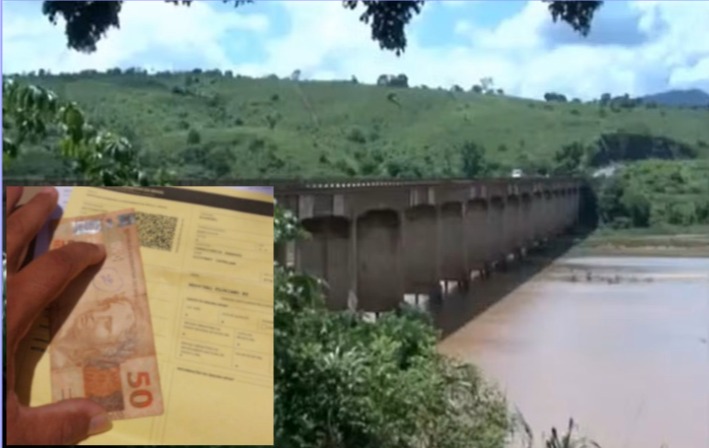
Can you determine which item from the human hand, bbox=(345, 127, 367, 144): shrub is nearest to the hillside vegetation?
bbox=(345, 127, 367, 144): shrub

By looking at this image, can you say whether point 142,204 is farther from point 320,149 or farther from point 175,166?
point 320,149

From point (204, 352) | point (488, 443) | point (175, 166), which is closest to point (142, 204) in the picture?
point (175, 166)

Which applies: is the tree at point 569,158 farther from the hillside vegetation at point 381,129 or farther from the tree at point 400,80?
the tree at point 400,80

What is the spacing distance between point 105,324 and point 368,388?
55 cm

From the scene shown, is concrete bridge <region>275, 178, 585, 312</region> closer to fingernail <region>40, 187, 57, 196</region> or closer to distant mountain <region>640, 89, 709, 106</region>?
distant mountain <region>640, 89, 709, 106</region>

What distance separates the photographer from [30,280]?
2.42 m

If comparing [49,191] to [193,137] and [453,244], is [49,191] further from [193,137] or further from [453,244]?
[453,244]

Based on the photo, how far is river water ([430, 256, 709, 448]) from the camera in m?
2.50

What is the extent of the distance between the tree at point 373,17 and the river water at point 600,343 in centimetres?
51

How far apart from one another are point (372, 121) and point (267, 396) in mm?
608

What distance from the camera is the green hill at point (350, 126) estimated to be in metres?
2.56

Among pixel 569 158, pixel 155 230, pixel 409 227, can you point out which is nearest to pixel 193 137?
pixel 155 230

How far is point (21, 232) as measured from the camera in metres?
2.42

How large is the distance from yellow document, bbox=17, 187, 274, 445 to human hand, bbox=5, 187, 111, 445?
0.11ft
